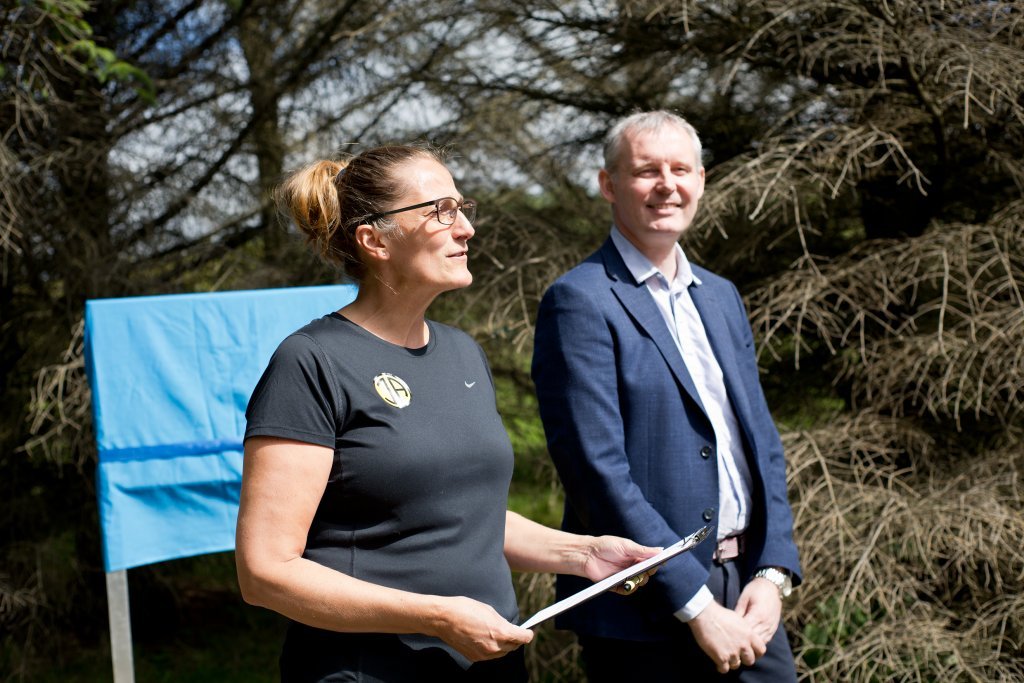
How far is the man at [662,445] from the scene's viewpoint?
2.10 meters

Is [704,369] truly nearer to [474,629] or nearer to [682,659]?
[682,659]

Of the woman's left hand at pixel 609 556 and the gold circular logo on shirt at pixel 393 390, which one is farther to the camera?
the woman's left hand at pixel 609 556

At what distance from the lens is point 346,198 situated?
1.74m

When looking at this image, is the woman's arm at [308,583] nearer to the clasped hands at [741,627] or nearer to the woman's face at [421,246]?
the woman's face at [421,246]

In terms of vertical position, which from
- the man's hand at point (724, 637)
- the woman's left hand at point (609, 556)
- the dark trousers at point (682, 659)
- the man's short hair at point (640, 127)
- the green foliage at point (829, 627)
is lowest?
the green foliage at point (829, 627)

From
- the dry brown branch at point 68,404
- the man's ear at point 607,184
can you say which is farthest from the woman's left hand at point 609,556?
the dry brown branch at point 68,404

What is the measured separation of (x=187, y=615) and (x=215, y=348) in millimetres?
2690

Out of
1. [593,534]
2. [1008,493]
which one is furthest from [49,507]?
[1008,493]

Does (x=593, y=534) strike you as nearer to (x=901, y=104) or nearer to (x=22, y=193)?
(x=901, y=104)

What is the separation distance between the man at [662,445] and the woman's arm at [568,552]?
0.21 m

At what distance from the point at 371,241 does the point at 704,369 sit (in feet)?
3.02

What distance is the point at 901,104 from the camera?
12.2 ft

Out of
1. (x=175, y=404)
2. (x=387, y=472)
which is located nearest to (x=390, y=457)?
(x=387, y=472)

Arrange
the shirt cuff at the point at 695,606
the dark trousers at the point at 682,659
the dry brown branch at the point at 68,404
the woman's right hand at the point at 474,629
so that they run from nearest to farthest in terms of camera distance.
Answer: the woman's right hand at the point at 474,629, the shirt cuff at the point at 695,606, the dark trousers at the point at 682,659, the dry brown branch at the point at 68,404
